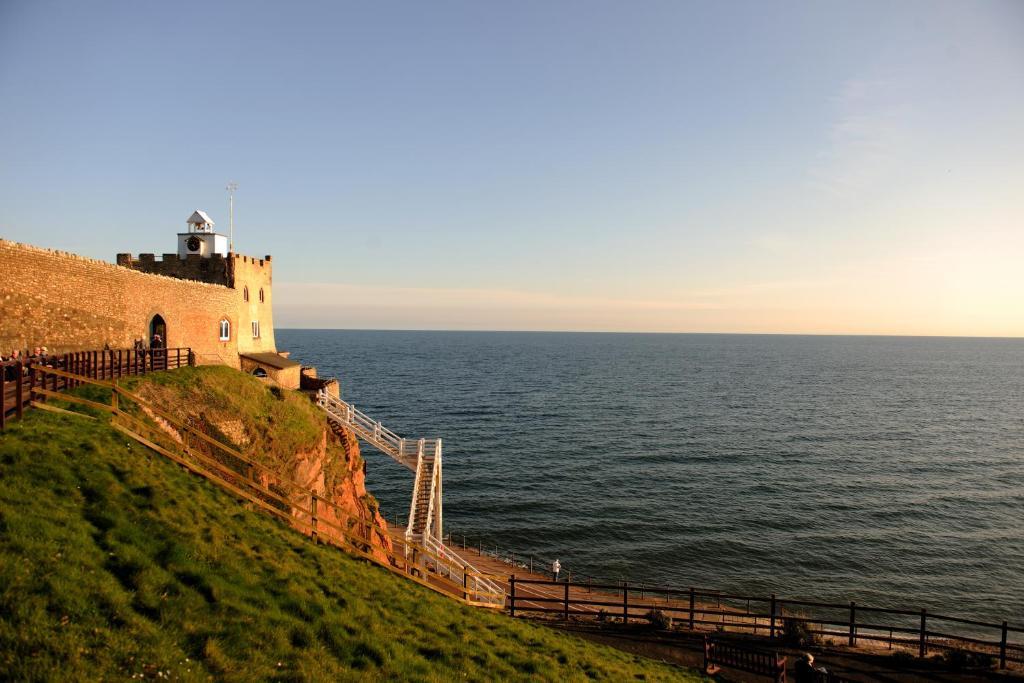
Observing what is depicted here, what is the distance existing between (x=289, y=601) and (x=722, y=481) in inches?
1739

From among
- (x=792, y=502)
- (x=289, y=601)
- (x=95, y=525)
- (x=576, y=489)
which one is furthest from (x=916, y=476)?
(x=95, y=525)

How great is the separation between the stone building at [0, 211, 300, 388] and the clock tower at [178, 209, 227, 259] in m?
0.06

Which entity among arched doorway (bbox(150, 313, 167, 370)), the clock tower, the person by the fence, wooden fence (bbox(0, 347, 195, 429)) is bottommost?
the person by the fence

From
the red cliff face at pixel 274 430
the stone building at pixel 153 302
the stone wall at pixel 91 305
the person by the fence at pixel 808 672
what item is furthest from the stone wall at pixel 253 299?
the person by the fence at pixel 808 672

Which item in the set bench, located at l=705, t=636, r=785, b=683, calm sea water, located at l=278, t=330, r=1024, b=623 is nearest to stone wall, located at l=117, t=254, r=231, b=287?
calm sea water, located at l=278, t=330, r=1024, b=623

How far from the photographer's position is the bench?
1351cm

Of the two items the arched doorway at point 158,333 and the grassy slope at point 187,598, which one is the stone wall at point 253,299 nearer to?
the arched doorway at point 158,333

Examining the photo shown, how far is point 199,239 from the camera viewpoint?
3512 cm

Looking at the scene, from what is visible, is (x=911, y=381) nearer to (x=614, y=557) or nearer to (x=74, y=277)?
(x=614, y=557)

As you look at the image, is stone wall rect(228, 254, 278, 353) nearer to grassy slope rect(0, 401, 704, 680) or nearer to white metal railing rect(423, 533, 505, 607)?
white metal railing rect(423, 533, 505, 607)

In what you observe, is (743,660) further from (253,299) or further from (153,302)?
(253,299)

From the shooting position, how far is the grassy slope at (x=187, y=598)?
7418 mm

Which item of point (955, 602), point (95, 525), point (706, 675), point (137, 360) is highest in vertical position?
point (137, 360)

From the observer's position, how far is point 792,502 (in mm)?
43094
